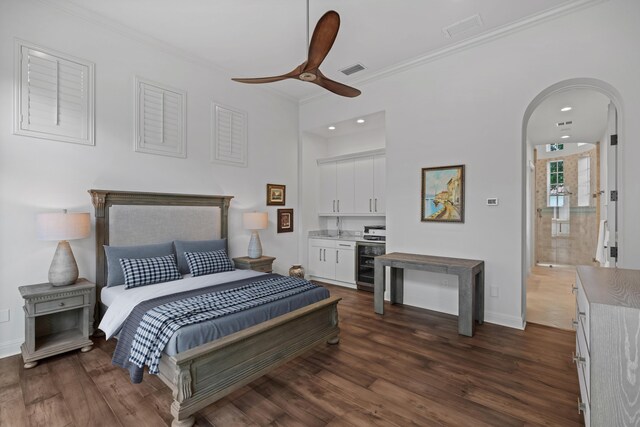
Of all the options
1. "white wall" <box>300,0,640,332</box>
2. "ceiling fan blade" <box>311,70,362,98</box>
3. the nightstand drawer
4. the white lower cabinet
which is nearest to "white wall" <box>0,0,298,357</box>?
the nightstand drawer

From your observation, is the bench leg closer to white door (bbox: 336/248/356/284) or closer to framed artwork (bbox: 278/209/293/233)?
white door (bbox: 336/248/356/284)

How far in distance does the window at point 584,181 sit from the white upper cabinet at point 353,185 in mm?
6241

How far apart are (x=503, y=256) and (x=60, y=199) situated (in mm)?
4846

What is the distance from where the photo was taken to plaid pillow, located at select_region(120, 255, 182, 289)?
9.69 ft

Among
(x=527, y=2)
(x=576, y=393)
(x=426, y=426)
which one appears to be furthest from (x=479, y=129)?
(x=426, y=426)

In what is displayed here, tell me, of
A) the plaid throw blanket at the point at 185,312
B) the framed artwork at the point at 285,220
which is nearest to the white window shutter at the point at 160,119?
the framed artwork at the point at 285,220

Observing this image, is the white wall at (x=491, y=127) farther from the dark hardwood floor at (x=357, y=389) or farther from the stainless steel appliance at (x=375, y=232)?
the dark hardwood floor at (x=357, y=389)

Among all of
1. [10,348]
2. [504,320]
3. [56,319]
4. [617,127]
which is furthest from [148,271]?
[617,127]

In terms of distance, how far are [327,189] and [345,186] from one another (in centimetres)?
44

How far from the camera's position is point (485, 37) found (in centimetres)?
350

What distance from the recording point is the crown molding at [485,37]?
3.00m

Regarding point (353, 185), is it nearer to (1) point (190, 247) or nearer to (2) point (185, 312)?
(1) point (190, 247)

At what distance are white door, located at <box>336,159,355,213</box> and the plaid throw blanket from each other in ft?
9.36

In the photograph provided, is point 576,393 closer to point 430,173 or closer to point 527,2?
point 430,173
